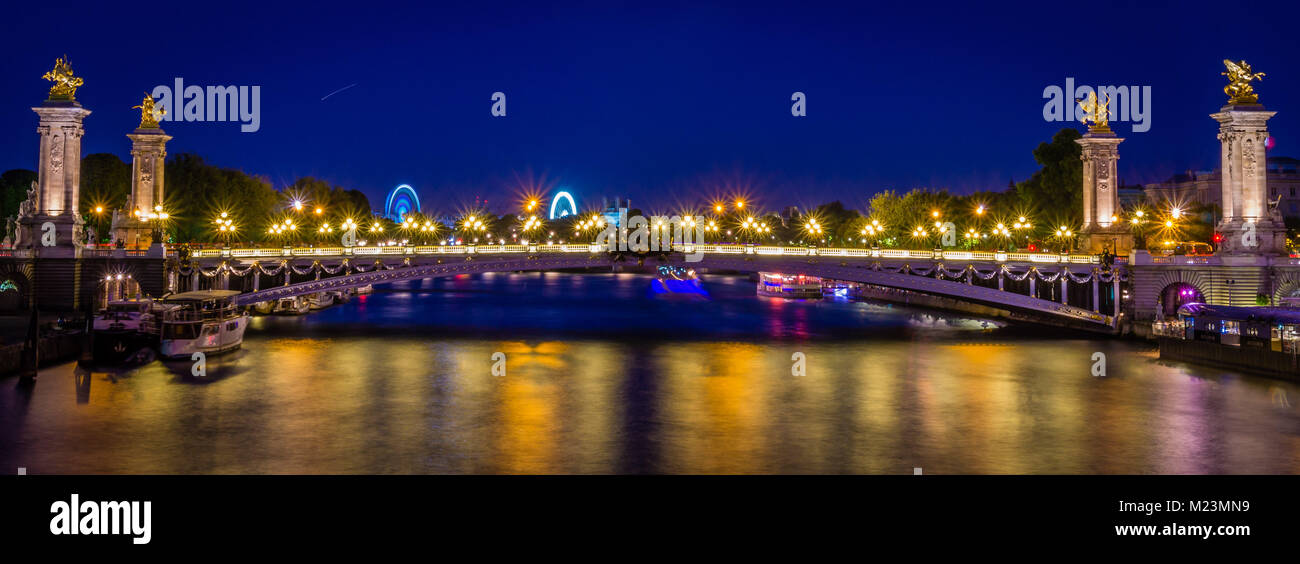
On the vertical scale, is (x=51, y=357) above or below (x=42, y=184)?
below

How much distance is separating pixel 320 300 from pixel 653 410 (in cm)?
5501

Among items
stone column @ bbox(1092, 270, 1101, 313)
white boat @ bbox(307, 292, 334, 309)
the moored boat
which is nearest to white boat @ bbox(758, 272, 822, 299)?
stone column @ bbox(1092, 270, 1101, 313)

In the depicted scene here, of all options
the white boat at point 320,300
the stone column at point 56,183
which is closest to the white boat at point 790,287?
the white boat at point 320,300

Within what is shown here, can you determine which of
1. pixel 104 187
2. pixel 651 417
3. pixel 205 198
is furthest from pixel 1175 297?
pixel 104 187

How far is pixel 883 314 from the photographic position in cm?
7619

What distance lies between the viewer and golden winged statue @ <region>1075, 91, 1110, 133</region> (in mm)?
65250

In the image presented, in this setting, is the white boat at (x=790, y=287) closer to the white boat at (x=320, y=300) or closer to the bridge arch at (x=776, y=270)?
the bridge arch at (x=776, y=270)

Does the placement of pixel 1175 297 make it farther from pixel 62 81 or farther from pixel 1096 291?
pixel 62 81

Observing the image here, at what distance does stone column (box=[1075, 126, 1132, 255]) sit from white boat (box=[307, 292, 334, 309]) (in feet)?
184
